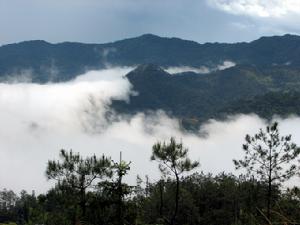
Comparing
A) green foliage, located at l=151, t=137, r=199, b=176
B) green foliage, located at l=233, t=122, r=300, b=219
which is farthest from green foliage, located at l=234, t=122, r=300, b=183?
green foliage, located at l=151, t=137, r=199, b=176

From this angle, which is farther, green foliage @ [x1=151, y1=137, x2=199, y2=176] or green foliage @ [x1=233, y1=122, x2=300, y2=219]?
green foliage @ [x1=151, y1=137, x2=199, y2=176]

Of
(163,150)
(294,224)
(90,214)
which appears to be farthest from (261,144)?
(294,224)

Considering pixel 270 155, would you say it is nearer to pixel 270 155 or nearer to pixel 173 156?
pixel 270 155

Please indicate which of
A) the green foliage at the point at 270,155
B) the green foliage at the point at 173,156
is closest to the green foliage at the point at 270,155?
the green foliage at the point at 270,155

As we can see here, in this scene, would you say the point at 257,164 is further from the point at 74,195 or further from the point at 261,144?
the point at 74,195

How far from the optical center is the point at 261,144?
47.9 m

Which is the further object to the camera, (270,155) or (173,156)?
(173,156)

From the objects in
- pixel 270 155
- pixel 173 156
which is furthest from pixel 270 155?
pixel 173 156

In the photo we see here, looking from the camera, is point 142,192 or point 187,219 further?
point 142,192

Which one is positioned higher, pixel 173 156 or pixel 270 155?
pixel 173 156

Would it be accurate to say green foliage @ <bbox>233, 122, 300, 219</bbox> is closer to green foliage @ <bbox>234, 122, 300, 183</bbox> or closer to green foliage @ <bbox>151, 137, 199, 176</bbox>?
green foliage @ <bbox>234, 122, 300, 183</bbox>

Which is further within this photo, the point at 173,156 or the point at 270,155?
the point at 173,156

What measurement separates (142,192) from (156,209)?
5193 centimetres

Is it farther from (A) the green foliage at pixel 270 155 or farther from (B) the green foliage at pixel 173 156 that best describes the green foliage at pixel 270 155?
(B) the green foliage at pixel 173 156
